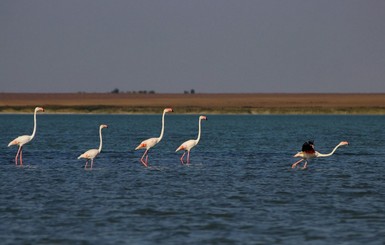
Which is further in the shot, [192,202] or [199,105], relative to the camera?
[199,105]

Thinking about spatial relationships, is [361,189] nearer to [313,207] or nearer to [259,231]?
[313,207]

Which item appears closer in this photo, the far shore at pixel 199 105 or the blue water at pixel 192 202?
the blue water at pixel 192 202

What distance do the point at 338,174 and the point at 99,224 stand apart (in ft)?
42.8

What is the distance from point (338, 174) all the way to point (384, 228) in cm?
1161

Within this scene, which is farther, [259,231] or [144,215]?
[144,215]

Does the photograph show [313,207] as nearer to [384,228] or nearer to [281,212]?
[281,212]

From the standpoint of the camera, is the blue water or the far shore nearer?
the blue water

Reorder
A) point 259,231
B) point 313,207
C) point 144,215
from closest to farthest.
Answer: point 259,231 → point 144,215 → point 313,207

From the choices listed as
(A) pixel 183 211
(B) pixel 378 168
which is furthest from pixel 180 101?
(A) pixel 183 211

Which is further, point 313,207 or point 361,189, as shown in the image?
point 361,189

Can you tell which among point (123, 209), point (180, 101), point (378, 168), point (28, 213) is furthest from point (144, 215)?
point (180, 101)

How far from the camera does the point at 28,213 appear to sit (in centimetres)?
1933

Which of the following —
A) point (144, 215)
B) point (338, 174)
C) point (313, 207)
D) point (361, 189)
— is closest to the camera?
point (144, 215)

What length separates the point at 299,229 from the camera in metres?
17.4
